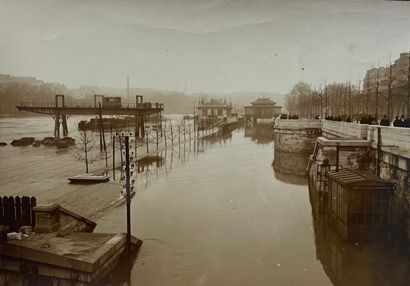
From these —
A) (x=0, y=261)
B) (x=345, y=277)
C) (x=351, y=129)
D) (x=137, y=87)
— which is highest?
(x=137, y=87)

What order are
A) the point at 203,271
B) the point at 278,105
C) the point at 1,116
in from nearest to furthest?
1. the point at 203,271
2. the point at 1,116
3. the point at 278,105

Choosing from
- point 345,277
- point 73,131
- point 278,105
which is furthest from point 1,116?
point 278,105

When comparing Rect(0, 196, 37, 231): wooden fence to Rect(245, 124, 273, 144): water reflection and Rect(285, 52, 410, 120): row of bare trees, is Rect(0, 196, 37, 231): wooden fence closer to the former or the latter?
Rect(285, 52, 410, 120): row of bare trees

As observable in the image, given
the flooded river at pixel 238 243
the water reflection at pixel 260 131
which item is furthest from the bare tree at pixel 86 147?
the water reflection at pixel 260 131

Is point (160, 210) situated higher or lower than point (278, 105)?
lower

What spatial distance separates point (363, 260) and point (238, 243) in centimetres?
258

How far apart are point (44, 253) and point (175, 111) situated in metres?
6.47

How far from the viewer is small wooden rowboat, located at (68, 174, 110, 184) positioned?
9605 mm

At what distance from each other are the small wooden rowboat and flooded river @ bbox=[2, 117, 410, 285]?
116 cm

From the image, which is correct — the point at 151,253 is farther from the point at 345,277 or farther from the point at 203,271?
the point at 345,277

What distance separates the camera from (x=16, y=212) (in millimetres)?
6508

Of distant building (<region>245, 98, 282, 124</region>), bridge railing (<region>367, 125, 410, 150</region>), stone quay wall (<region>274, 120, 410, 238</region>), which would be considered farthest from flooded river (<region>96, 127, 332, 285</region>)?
distant building (<region>245, 98, 282, 124</region>)

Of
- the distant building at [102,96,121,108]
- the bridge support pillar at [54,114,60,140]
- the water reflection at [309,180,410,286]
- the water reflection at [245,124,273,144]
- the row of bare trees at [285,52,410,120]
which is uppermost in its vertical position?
the row of bare trees at [285,52,410,120]

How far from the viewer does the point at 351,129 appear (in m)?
12.5
